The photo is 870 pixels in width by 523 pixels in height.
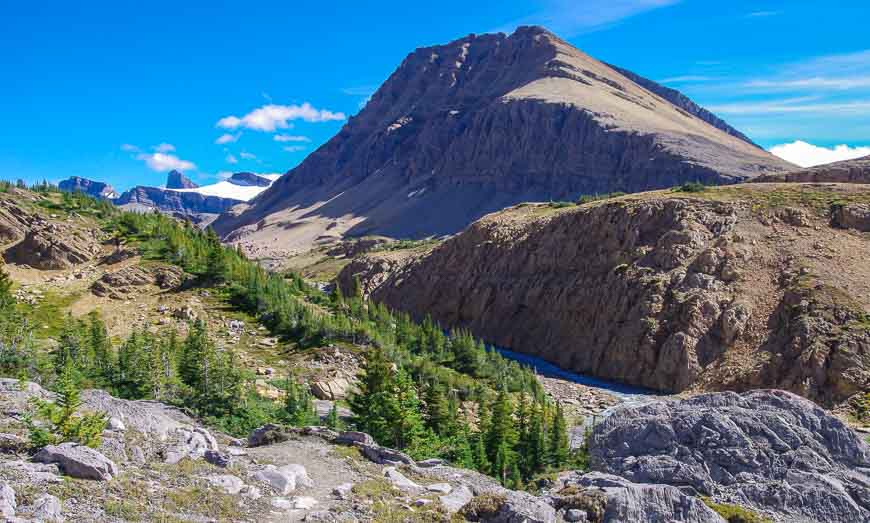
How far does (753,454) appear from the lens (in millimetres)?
16016

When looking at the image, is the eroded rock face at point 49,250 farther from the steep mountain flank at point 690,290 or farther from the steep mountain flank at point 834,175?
the steep mountain flank at point 834,175

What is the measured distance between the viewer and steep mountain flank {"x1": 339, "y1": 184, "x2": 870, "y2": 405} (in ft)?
189

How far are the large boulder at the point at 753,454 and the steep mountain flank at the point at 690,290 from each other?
138 ft

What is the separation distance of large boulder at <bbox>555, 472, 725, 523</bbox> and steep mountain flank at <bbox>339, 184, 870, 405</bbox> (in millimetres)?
46667

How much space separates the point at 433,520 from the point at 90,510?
7.11m

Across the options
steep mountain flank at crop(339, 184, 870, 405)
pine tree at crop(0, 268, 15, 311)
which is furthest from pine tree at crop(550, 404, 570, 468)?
pine tree at crop(0, 268, 15, 311)

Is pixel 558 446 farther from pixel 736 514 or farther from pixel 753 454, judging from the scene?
pixel 736 514

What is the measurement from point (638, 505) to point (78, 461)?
12190 millimetres

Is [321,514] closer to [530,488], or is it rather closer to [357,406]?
[530,488]

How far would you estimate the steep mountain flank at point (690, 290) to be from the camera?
5759cm

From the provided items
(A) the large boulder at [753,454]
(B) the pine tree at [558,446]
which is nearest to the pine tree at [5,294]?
(B) the pine tree at [558,446]

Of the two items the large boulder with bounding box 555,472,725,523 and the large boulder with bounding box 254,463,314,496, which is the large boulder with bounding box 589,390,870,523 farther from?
the large boulder with bounding box 254,463,314,496

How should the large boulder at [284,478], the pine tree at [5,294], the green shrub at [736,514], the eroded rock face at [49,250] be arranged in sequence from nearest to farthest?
1. the green shrub at [736,514]
2. the large boulder at [284,478]
3. the pine tree at [5,294]
4. the eroded rock face at [49,250]

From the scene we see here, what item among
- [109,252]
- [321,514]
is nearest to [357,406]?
[321,514]
